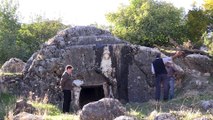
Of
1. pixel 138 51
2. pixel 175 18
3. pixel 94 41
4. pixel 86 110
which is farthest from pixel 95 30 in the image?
pixel 175 18

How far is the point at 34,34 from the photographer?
33812 mm

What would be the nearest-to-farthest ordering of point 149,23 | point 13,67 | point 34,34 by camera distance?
point 13,67 → point 149,23 → point 34,34

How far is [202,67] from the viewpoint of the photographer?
1964cm

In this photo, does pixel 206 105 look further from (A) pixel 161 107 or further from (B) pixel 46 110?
(B) pixel 46 110

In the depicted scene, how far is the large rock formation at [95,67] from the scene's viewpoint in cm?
1702

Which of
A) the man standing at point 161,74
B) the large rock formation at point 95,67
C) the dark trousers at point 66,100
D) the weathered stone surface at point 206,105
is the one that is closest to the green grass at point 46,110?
the dark trousers at point 66,100

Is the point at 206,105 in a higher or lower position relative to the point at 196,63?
lower

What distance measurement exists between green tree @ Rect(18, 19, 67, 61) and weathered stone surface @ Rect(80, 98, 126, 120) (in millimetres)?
19749

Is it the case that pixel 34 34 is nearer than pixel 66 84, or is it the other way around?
pixel 66 84

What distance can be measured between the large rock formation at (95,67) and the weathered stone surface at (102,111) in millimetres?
6966

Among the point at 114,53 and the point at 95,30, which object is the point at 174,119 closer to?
the point at 114,53

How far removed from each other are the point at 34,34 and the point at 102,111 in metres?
24.9

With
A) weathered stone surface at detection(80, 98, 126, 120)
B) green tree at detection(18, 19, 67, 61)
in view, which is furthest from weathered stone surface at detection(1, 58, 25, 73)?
weathered stone surface at detection(80, 98, 126, 120)

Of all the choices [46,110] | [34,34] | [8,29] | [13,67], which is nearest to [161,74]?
[46,110]
